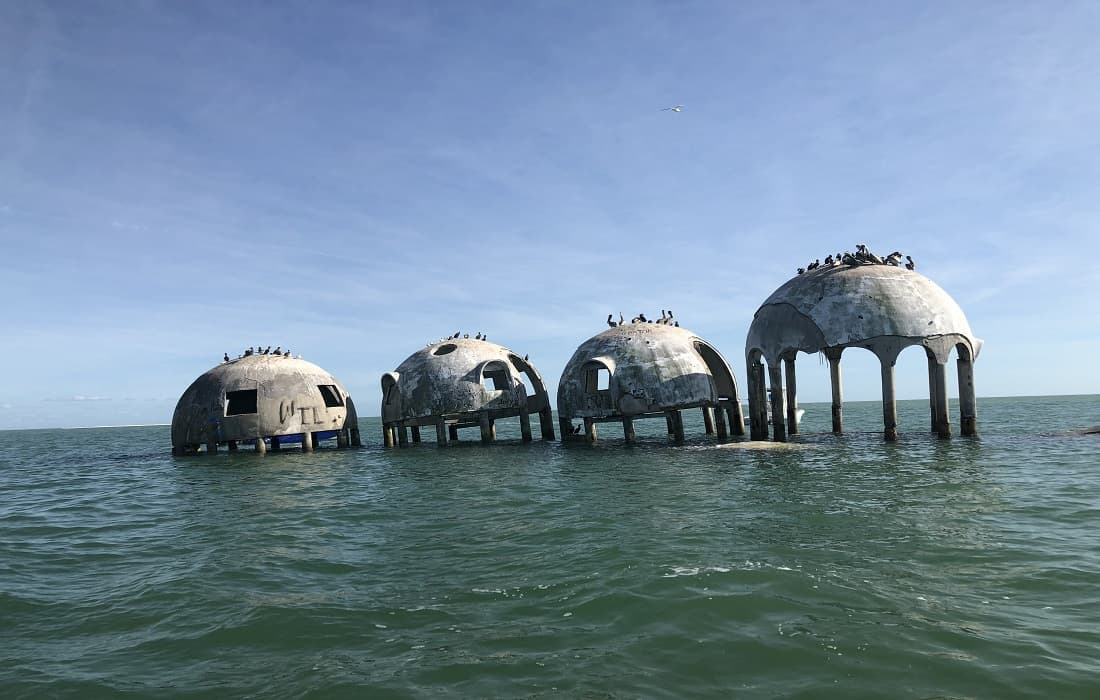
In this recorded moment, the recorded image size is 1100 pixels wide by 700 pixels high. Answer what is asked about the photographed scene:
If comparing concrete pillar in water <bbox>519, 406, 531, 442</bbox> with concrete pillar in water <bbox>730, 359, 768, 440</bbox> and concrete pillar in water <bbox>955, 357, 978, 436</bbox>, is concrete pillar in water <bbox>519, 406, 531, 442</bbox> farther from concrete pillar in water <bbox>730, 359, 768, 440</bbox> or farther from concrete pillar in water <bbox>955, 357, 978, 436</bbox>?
concrete pillar in water <bbox>955, 357, 978, 436</bbox>

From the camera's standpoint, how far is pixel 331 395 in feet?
123

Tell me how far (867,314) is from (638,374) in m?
8.61

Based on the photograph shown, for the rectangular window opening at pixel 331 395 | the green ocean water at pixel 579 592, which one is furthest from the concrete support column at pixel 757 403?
the rectangular window opening at pixel 331 395

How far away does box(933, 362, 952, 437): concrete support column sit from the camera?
81.6ft

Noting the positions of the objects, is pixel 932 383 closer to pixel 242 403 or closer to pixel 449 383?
pixel 449 383

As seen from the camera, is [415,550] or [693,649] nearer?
[693,649]

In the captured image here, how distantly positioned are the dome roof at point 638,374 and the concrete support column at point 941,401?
312 inches

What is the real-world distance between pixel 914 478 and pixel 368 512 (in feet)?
39.9

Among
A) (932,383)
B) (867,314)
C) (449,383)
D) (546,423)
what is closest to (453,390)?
(449,383)

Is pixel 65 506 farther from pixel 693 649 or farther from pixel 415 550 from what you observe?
pixel 693 649

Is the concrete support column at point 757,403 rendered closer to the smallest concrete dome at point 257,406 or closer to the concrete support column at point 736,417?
the concrete support column at point 736,417

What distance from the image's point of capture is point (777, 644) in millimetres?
6301

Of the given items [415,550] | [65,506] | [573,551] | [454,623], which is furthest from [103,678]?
[65,506]

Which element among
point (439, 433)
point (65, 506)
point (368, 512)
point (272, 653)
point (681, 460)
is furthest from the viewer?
point (439, 433)
